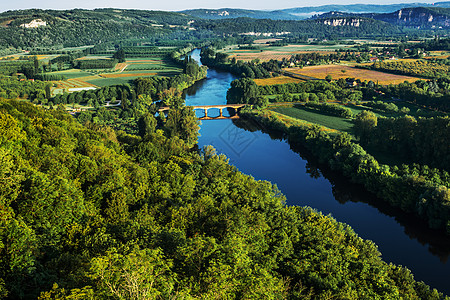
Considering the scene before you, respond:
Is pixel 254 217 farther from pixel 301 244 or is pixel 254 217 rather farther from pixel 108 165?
pixel 108 165

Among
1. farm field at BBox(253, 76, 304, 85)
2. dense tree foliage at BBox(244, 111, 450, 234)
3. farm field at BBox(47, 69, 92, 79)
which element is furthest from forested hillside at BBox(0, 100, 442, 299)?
farm field at BBox(47, 69, 92, 79)

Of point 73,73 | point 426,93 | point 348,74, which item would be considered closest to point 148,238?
point 426,93

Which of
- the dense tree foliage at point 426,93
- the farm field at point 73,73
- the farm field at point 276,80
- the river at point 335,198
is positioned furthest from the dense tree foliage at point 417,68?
the farm field at point 73,73

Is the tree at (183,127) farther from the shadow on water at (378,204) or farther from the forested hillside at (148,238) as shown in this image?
the forested hillside at (148,238)

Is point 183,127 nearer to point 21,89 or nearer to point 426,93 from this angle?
point 21,89

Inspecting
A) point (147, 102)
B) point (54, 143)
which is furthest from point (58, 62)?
point (54, 143)
